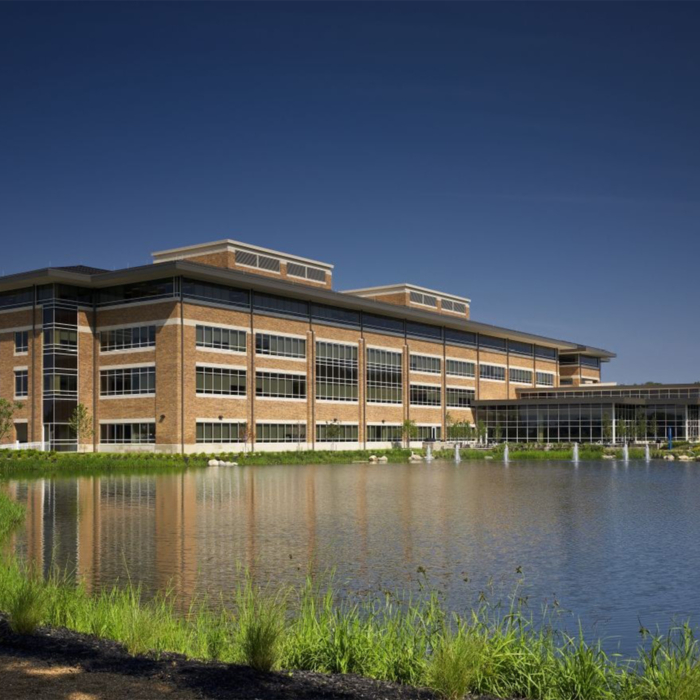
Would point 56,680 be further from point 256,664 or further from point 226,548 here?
point 226,548

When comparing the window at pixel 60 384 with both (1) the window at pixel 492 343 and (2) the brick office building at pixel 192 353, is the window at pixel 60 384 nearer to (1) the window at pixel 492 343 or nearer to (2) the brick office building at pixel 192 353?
(2) the brick office building at pixel 192 353

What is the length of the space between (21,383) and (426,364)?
136 ft

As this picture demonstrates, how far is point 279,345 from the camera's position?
2908 inches

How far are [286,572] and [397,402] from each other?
7257 centimetres

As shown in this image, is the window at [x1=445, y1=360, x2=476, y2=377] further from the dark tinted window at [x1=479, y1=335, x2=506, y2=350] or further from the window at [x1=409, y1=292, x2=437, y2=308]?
the window at [x1=409, y1=292, x2=437, y2=308]

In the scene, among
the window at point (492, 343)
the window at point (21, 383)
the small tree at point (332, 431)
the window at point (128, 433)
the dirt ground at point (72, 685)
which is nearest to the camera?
the dirt ground at point (72, 685)

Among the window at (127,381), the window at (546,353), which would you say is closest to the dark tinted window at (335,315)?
the window at (127,381)

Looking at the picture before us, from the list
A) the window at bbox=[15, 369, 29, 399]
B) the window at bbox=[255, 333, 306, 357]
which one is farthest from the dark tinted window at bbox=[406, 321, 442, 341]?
the window at bbox=[15, 369, 29, 399]

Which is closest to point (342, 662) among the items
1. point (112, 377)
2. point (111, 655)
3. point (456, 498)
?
point (111, 655)

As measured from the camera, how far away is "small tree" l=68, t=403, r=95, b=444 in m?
67.5

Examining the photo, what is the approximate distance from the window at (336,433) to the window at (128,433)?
1665 cm

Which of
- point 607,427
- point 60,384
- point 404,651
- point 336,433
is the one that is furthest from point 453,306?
point 404,651

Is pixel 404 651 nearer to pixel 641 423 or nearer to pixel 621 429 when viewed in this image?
pixel 621 429

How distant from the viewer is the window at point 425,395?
92.2 meters
